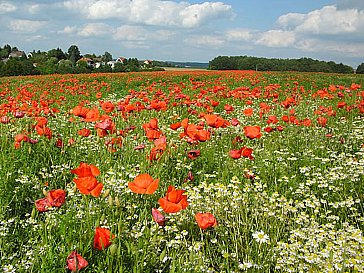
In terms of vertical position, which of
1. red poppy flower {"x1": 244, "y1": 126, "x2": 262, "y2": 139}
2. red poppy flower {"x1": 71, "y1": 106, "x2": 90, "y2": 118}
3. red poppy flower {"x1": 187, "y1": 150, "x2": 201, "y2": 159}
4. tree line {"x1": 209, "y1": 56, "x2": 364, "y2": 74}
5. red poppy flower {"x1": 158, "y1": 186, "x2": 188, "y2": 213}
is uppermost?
tree line {"x1": 209, "y1": 56, "x2": 364, "y2": 74}

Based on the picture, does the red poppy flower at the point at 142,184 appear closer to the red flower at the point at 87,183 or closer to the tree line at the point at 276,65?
the red flower at the point at 87,183

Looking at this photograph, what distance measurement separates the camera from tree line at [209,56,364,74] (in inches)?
2175

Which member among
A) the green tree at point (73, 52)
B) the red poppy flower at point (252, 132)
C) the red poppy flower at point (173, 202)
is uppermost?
the green tree at point (73, 52)

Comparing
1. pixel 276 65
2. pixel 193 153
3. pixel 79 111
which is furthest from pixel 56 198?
pixel 276 65

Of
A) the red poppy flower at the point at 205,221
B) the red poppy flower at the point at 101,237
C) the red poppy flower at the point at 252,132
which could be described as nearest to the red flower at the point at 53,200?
the red poppy flower at the point at 101,237

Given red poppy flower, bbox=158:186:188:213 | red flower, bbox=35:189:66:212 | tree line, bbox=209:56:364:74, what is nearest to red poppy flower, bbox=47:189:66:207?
red flower, bbox=35:189:66:212

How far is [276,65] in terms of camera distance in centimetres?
5716

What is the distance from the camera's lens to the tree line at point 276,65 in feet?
181

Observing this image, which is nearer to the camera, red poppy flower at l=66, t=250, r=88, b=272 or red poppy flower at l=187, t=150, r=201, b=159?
red poppy flower at l=66, t=250, r=88, b=272

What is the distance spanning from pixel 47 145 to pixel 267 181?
2.50 meters

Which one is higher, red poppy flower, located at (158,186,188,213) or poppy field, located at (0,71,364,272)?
red poppy flower, located at (158,186,188,213)

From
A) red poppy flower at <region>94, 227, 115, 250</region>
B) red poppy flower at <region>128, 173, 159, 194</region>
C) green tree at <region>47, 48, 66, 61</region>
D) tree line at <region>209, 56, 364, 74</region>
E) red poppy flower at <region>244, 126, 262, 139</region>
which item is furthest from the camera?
green tree at <region>47, 48, 66, 61</region>

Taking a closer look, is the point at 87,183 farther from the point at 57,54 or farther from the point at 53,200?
the point at 57,54

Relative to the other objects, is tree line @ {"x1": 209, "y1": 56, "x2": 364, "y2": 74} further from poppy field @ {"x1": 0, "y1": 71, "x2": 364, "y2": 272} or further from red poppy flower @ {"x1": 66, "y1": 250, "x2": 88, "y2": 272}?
red poppy flower @ {"x1": 66, "y1": 250, "x2": 88, "y2": 272}
